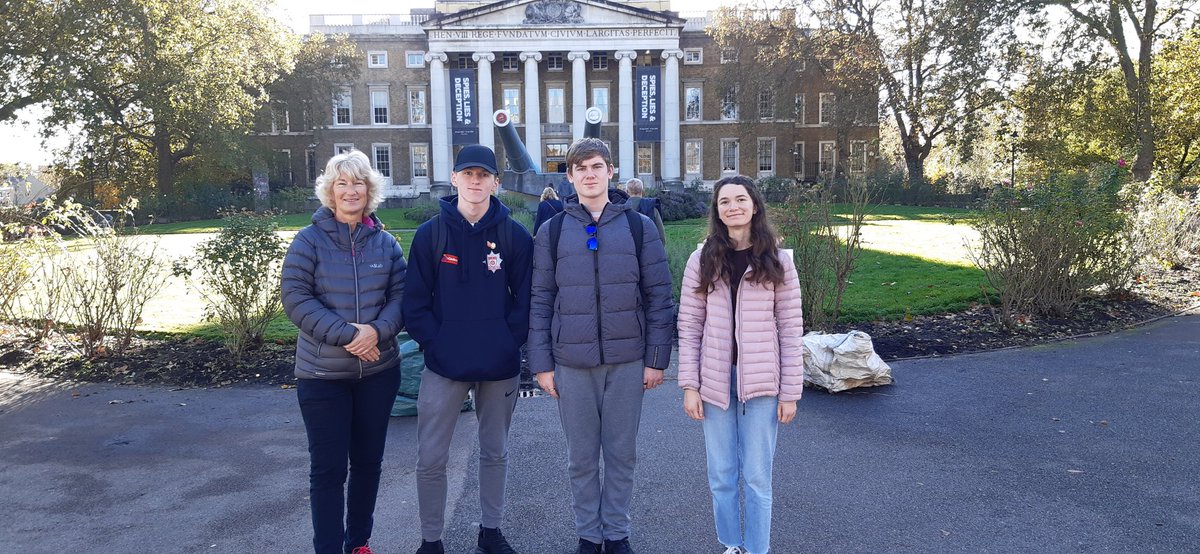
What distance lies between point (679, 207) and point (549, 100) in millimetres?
29286

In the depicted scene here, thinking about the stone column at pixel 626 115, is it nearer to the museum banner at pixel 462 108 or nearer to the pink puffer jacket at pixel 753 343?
the museum banner at pixel 462 108

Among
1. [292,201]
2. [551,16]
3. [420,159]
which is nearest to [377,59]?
[420,159]

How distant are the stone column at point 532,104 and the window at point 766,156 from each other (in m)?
15.6

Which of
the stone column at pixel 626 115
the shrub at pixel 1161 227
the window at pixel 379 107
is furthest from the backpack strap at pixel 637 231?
the window at pixel 379 107

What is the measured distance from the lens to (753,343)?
11.7ft

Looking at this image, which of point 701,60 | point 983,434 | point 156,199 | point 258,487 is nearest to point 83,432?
point 258,487

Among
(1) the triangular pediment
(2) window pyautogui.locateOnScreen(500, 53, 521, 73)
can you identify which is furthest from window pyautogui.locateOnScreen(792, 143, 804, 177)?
(2) window pyautogui.locateOnScreen(500, 53, 521, 73)

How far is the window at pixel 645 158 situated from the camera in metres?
A: 53.9

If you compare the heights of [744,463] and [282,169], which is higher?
[282,169]

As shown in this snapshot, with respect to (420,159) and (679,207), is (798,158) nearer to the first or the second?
(420,159)

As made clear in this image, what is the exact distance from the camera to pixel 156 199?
37.9 metres

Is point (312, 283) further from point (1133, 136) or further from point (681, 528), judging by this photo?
point (1133, 136)

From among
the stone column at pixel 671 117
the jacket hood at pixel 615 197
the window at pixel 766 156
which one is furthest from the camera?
the window at pixel 766 156

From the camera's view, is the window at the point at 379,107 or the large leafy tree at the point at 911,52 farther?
the window at the point at 379,107
